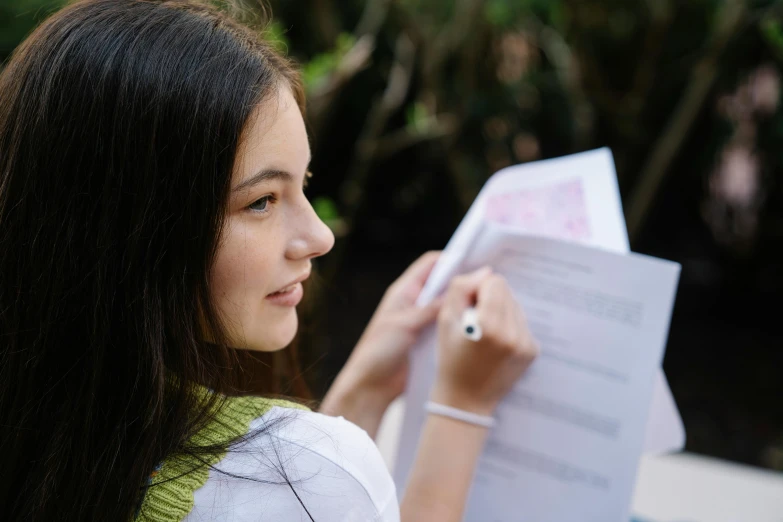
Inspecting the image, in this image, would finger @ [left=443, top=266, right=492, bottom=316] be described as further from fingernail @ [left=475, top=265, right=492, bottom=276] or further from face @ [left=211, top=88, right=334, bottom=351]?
face @ [left=211, top=88, right=334, bottom=351]

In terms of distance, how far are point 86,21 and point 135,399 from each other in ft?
1.18

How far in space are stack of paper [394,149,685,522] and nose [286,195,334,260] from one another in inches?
12.7

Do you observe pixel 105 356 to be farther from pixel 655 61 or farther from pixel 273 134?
pixel 655 61

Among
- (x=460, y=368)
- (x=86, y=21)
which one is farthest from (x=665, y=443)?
(x=86, y=21)

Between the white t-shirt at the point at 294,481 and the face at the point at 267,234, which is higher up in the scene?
the face at the point at 267,234

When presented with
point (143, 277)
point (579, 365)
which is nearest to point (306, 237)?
point (143, 277)

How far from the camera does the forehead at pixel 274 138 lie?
711 mm

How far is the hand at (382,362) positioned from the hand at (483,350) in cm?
12

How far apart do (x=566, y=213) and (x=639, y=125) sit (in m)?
2.04

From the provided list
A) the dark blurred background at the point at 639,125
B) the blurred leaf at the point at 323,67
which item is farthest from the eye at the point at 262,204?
the dark blurred background at the point at 639,125

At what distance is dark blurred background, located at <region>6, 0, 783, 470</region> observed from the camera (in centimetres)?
248

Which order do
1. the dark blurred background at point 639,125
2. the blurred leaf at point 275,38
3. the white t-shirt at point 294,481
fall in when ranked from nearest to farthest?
1. the white t-shirt at point 294,481
2. the blurred leaf at point 275,38
3. the dark blurred background at point 639,125

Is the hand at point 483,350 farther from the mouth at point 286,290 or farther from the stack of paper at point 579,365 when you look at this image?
the mouth at point 286,290

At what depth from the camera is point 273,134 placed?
2.39 feet
